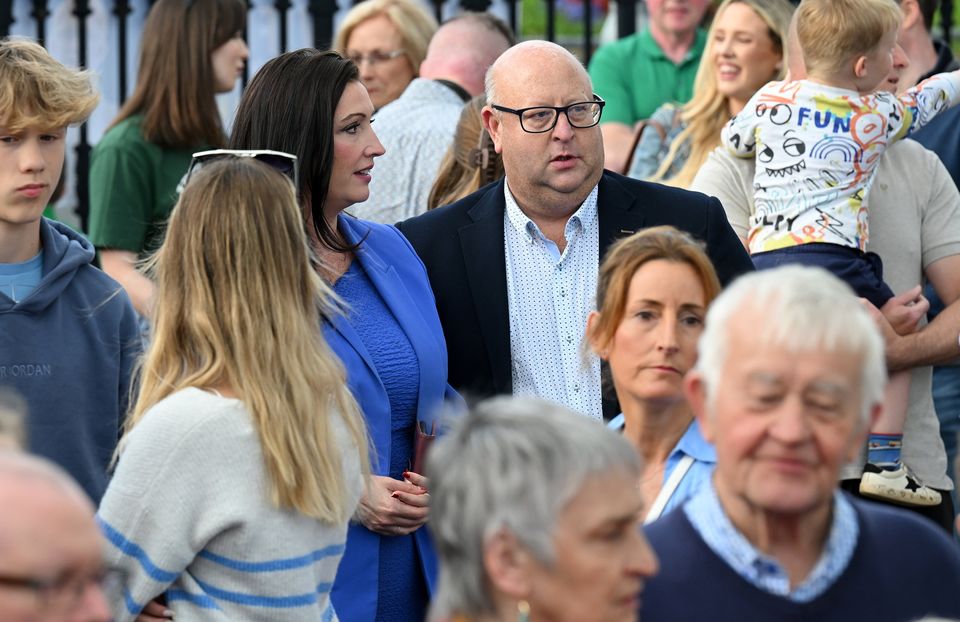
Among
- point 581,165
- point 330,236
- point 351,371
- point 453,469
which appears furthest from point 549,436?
point 581,165

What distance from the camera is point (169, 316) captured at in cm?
335

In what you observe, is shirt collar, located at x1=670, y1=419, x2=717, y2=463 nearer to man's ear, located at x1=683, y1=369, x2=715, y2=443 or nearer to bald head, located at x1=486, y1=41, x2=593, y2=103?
man's ear, located at x1=683, y1=369, x2=715, y2=443

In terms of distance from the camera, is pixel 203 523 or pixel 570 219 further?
pixel 570 219

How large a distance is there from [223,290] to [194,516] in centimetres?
49

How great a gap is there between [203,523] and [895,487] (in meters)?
2.69

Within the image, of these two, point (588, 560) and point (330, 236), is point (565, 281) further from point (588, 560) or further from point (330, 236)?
point (588, 560)

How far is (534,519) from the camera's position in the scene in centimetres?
238

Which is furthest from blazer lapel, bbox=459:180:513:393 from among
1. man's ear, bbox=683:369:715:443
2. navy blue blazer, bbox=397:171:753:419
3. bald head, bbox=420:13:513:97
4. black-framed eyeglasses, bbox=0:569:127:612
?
black-framed eyeglasses, bbox=0:569:127:612

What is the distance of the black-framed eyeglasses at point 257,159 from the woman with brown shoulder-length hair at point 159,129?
1.89 m

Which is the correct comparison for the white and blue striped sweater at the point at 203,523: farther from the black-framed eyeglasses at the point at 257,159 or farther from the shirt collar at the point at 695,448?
the shirt collar at the point at 695,448

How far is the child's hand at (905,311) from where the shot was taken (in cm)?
512

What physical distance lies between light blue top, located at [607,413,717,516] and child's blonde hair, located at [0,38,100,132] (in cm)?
181

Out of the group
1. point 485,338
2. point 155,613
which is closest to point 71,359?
point 155,613

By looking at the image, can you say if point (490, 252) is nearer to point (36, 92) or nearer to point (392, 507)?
point (392, 507)
